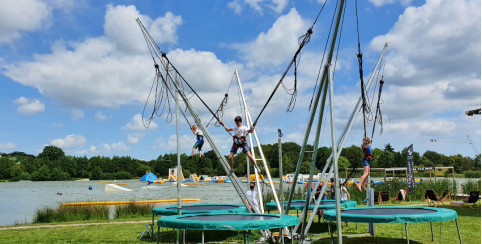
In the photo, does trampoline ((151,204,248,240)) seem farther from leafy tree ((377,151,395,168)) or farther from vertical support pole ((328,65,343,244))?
leafy tree ((377,151,395,168))

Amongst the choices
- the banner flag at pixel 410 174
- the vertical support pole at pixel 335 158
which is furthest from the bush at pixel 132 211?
the banner flag at pixel 410 174

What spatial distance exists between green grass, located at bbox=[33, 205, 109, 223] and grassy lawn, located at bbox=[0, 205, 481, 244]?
308 cm

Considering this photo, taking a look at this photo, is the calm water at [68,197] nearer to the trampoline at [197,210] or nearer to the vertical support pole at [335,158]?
the trampoline at [197,210]

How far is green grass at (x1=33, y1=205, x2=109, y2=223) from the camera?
527 inches

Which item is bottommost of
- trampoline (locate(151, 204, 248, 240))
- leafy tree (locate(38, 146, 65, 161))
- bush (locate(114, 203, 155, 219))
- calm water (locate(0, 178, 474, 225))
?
calm water (locate(0, 178, 474, 225))

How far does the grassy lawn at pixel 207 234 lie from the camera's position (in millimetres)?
7832

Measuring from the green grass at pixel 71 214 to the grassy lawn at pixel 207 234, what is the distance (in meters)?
3.08

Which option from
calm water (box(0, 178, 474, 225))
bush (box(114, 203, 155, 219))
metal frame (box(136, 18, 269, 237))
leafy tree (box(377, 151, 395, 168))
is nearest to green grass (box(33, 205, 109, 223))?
bush (box(114, 203, 155, 219))

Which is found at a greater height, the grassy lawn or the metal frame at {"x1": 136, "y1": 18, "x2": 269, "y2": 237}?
the metal frame at {"x1": 136, "y1": 18, "x2": 269, "y2": 237}

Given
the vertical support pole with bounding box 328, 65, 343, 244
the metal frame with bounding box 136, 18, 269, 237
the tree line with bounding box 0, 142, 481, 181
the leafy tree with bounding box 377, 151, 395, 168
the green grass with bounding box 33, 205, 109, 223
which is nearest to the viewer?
the vertical support pole with bounding box 328, 65, 343, 244

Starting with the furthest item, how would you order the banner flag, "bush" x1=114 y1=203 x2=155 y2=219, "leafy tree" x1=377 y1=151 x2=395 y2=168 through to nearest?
"leafy tree" x1=377 y1=151 x2=395 y2=168 < the banner flag < "bush" x1=114 y1=203 x2=155 y2=219

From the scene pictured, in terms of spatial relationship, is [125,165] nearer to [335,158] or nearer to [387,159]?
[387,159]

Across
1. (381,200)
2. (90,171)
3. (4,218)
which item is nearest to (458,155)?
(90,171)

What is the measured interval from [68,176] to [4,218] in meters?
59.5
